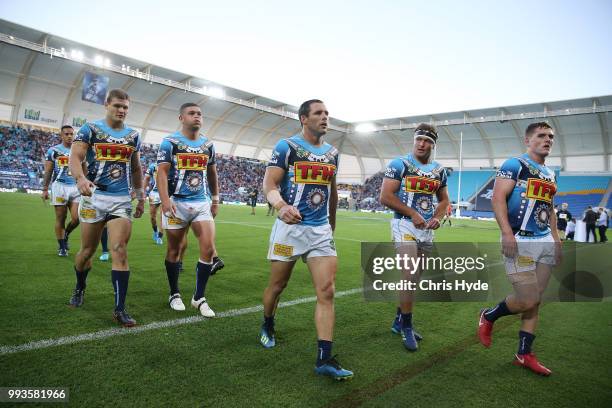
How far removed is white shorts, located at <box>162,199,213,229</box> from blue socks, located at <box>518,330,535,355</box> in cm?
360

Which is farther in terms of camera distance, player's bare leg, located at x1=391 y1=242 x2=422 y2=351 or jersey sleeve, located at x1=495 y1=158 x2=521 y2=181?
player's bare leg, located at x1=391 y1=242 x2=422 y2=351

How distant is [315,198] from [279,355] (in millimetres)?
1438

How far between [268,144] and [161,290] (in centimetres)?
4706

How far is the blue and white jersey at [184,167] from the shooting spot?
4734mm

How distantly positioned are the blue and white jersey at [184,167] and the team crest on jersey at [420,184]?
8.22 ft

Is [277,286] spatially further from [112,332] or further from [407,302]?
[112,332]

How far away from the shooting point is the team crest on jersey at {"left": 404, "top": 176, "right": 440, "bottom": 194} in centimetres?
430

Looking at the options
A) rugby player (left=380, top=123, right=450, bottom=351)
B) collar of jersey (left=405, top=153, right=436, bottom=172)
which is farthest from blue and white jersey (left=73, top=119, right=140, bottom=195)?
collar of jersey (left=405, top=153, right=436, bottom=172)

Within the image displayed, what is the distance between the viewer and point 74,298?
448 centimetres

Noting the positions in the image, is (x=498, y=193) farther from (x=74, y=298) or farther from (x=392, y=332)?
(x=74, y=298)

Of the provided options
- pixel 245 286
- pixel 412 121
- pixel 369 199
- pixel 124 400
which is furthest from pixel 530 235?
pixel 369 199

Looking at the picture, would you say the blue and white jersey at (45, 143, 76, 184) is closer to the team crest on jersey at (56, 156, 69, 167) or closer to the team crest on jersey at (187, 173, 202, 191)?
the team crest on jersey at (56, 156, 69, 167)

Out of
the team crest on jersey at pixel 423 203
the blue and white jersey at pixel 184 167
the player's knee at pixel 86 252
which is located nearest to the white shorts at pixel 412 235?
the team crest on jersey at pixel 423 203

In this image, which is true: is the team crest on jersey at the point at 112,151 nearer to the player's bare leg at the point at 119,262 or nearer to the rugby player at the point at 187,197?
the rugby player at the point at 187,197
